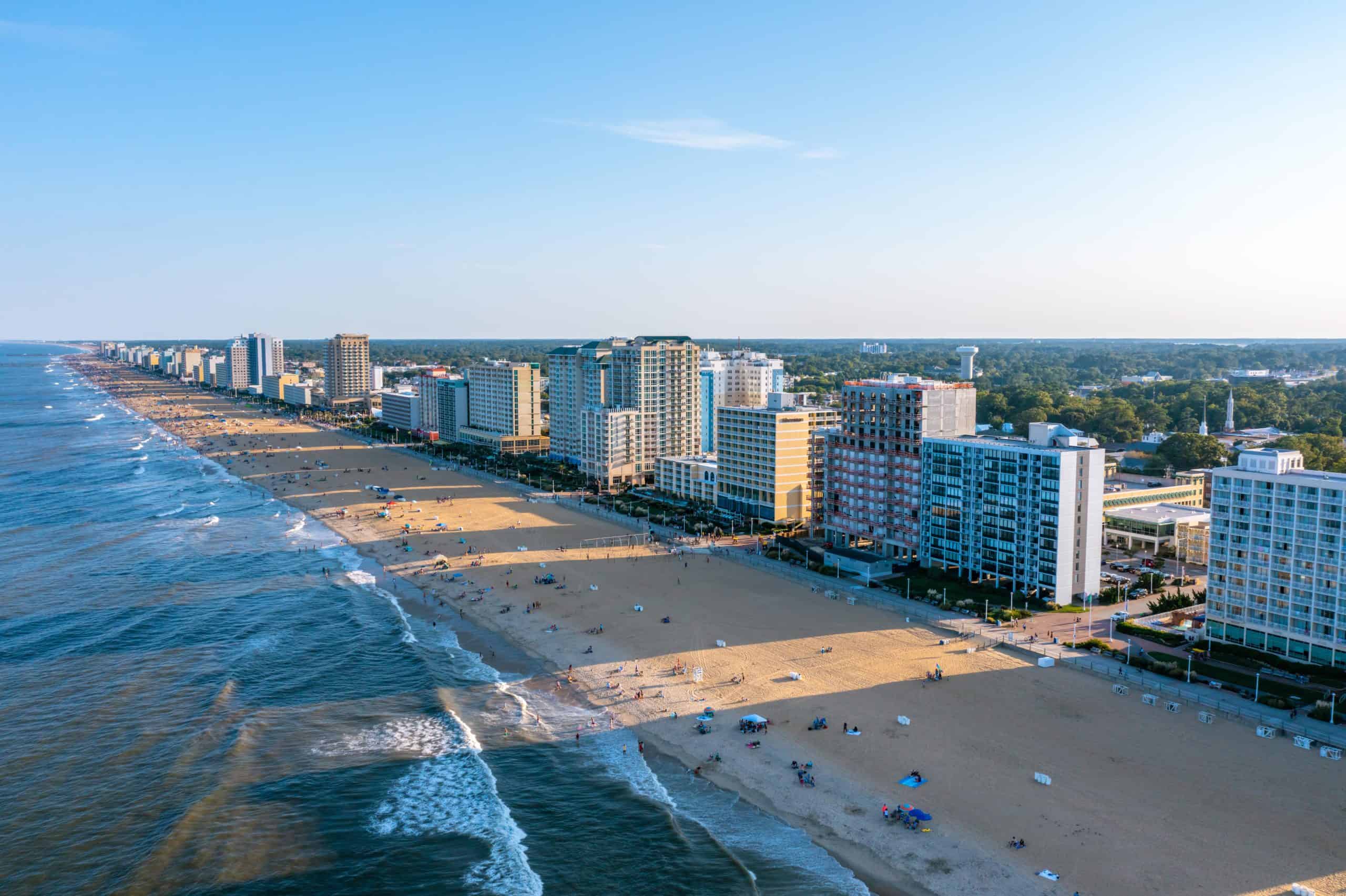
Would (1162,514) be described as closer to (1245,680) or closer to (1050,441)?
(1050,441)

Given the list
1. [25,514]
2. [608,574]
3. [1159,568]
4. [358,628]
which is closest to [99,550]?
[25,514]

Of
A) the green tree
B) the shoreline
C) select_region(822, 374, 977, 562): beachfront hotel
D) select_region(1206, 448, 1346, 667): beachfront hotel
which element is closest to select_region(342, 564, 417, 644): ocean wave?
the shoreline

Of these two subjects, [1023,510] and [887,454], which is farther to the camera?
→ [887,454]

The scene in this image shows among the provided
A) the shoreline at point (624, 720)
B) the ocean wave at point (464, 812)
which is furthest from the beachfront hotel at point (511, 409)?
the ocean wave at point (464, 812)

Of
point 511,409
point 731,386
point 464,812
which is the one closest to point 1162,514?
point 464,812

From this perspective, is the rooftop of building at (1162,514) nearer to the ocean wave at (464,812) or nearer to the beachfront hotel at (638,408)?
the beachfront hotel at (638,408)

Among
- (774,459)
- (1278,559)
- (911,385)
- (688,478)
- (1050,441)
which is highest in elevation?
(911,385)
